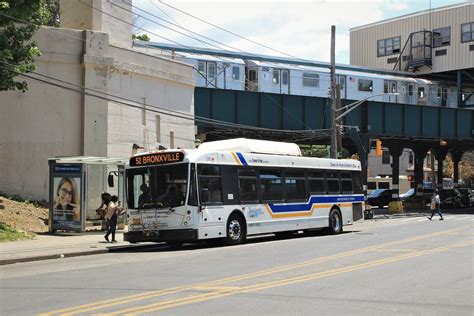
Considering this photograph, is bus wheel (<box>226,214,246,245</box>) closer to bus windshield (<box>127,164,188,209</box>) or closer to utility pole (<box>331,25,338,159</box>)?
bus windshield (<box>127,164,188,209</box>)

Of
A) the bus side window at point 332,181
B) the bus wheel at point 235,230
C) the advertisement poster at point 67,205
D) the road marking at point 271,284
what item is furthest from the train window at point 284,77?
the road marking at point 271,284

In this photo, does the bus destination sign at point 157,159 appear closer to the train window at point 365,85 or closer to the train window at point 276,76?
the train window at point 276,76

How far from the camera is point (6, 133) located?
2564cm

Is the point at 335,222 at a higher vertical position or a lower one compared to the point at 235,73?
lower

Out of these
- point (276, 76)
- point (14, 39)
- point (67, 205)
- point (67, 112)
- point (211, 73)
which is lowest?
point (67, 205)

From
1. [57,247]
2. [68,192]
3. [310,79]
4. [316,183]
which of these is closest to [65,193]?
[68,192]

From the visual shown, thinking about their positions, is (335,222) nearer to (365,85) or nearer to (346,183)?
(346,183)

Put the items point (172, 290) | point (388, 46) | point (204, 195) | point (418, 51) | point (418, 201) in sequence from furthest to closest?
point (388, 46) → point (418, 51) → point (418, 201) → point (204, 195) → point (172, 290)

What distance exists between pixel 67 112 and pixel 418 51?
156 ft

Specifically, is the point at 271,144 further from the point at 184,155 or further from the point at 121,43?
the point at 121,43

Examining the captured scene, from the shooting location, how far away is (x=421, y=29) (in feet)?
215

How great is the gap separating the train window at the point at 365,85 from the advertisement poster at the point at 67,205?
28.3 meters

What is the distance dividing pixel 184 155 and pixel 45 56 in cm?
1157

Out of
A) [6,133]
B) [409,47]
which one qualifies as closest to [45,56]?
[6,133]
